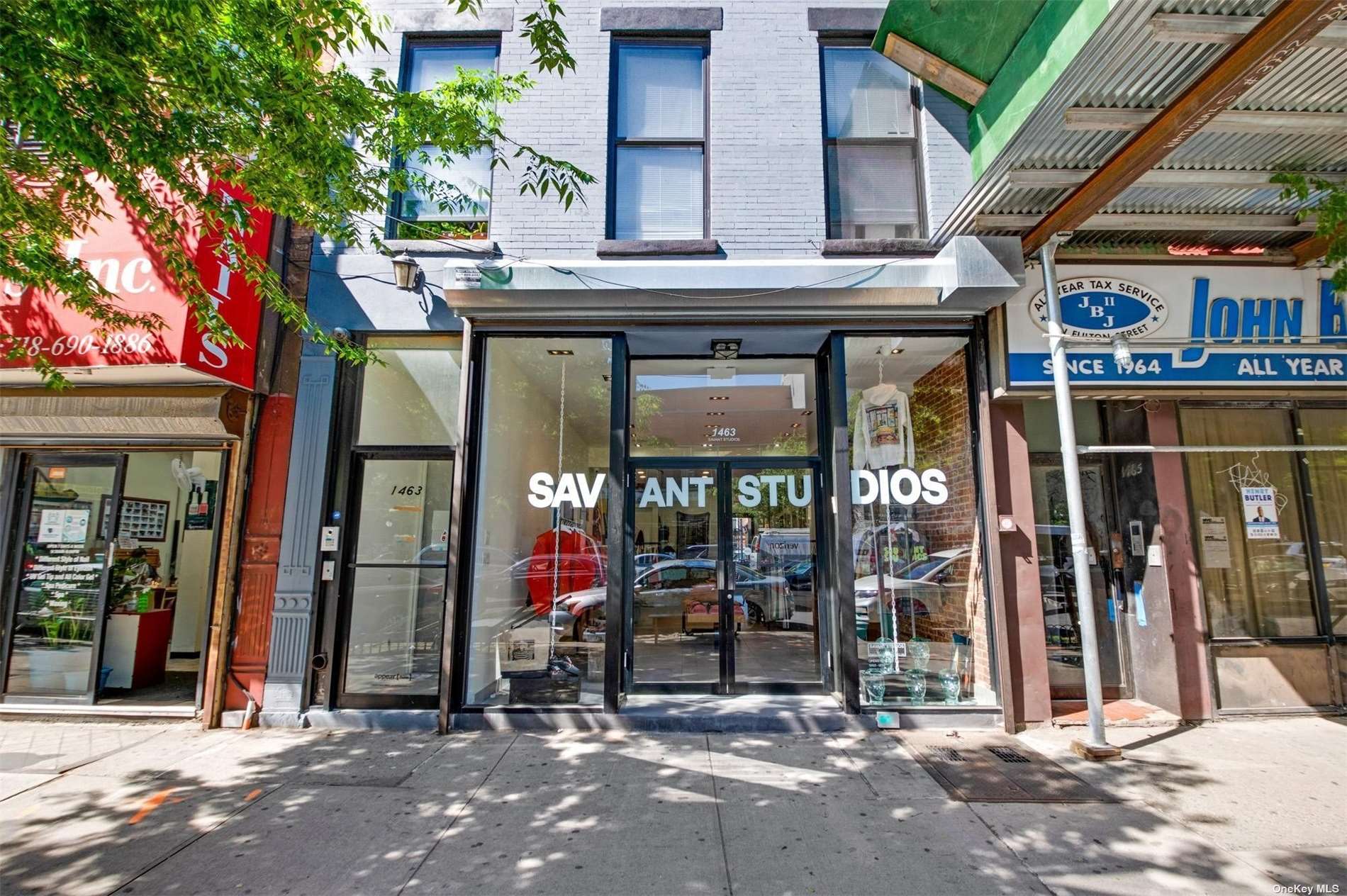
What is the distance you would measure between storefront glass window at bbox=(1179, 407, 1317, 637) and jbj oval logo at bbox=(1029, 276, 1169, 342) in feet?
3.78

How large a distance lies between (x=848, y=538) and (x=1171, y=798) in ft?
9.53

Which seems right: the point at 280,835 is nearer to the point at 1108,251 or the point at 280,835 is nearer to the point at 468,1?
the point at 468,1

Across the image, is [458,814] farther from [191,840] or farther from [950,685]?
[950,685]

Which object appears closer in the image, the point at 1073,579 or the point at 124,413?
the point at 124,413

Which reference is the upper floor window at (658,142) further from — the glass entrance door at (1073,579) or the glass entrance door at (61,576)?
the glass entrance door at (61,576)

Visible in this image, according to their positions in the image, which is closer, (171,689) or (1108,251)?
(1108,251)

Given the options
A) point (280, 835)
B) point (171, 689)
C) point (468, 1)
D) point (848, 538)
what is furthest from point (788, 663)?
point (171, 689)

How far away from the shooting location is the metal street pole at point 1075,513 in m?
5.14

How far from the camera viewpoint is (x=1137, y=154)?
4387 millimetres

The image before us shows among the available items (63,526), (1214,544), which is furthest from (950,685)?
(63,526)

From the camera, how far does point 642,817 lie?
406 cm

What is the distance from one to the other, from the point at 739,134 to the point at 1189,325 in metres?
4.77

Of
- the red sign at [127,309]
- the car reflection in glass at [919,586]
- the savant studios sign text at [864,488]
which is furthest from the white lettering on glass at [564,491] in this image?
the red sign at [127,309]

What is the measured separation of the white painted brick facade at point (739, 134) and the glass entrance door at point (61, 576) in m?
5.06
